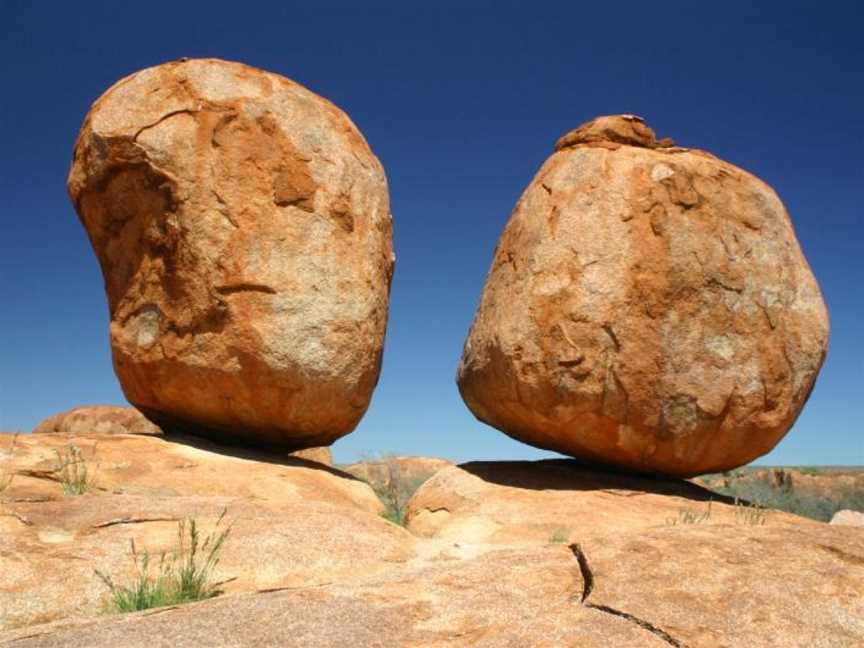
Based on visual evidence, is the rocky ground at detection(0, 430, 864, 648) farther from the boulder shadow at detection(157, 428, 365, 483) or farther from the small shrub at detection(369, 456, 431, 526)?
the small shrub at detection(369, 456, 431, 526)

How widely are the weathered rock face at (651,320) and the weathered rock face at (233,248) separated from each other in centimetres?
144

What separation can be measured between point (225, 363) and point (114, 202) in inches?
68.2

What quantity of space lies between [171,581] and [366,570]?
0.91 m

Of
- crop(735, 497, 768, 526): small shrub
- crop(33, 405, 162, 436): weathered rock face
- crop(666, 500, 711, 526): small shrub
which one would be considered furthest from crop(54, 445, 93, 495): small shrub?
crop(33, 405, 162, 436): weathered rock face

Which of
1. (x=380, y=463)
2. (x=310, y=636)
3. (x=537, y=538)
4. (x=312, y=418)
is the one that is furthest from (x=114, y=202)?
(x=380, y=463)

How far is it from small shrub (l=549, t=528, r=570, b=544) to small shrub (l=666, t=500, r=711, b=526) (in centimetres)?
82

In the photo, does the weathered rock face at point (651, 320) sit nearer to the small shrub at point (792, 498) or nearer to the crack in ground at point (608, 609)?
the small shrub at point (792, 498)

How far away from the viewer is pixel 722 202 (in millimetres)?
7309

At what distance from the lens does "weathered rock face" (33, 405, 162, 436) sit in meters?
13.5

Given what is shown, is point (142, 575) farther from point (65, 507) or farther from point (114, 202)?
point (114, 202)

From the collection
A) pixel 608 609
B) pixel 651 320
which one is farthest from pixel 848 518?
pixel 608 609

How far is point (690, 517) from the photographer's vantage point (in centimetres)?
607

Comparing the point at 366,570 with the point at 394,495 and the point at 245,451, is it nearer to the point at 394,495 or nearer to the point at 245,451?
the point at 245,451

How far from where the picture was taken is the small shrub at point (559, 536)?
564 centimetres
